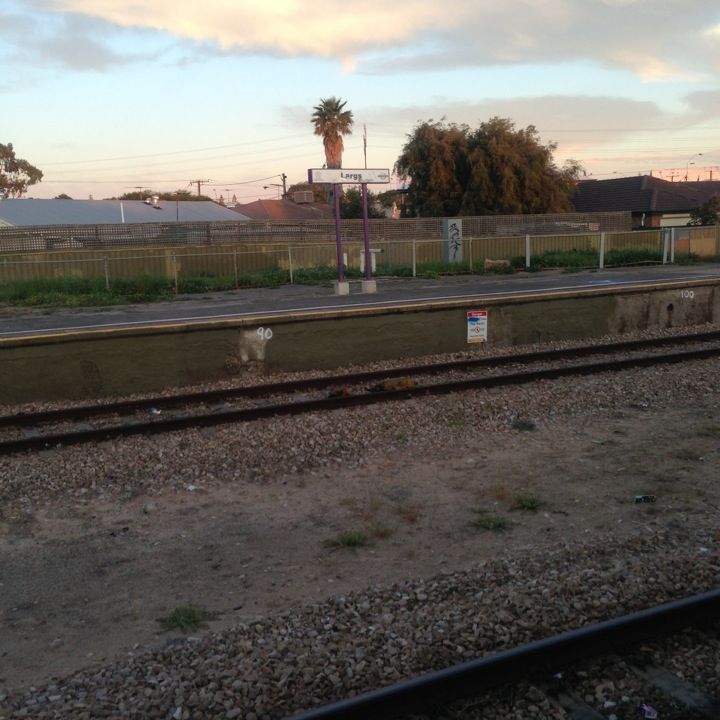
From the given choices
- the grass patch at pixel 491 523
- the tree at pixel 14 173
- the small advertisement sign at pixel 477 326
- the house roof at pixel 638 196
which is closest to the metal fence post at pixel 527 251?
the small advertisement sign at pixel 477 326

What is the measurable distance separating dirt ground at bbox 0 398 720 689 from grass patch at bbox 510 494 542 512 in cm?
4

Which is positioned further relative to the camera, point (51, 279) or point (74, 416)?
point (51, 279)

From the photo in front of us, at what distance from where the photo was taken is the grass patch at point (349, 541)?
19.6ft

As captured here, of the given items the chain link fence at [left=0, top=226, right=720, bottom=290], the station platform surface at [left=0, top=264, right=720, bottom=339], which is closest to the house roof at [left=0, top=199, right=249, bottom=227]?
the chain link fence at [left=0, top=226, right=720, bottom=290]

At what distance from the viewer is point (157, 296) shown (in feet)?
78.1

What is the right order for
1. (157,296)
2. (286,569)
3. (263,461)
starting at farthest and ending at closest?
1. (157,296)
2. (263,461)
3. (286,569)

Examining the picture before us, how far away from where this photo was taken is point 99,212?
168 ft

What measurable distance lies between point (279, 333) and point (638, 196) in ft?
153

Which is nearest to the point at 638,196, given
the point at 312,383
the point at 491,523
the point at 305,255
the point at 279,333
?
the point at 305,255

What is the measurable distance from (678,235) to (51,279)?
83.1 ft

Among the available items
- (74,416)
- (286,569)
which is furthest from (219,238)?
(286,569)

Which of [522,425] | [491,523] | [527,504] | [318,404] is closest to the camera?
[491,523]

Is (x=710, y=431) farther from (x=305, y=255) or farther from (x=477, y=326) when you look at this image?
(x=305, y=255)

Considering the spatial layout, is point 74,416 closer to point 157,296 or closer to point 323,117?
point 157,296
